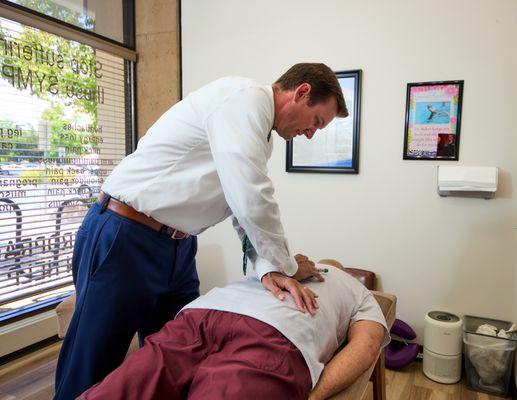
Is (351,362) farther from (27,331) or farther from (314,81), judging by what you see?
(27,331)

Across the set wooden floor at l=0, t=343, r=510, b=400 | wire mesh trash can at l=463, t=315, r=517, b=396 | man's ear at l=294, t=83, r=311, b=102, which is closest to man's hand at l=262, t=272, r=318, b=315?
man's ear at l=294, t=83, r=311, b=102

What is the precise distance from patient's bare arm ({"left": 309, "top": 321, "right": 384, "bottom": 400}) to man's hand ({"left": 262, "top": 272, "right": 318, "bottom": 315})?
0.15m

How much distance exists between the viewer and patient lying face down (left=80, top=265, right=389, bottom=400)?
0.88 meters

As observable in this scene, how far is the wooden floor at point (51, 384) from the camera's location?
195cm

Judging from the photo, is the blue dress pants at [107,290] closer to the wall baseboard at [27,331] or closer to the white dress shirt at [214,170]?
the white dress shirt at [214,170]

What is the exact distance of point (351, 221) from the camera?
243cm

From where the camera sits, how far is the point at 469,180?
79.4 inches

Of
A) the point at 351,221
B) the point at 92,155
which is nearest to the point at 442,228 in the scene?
the point at 351,221

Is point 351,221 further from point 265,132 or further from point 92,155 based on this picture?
point 92,155

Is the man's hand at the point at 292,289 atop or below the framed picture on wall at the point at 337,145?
below

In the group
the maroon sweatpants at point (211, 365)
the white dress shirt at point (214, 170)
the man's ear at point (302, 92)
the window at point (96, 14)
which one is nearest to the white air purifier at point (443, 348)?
the white dress shirt at point (214, 170)

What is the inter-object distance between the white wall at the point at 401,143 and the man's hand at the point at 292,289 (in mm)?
1298

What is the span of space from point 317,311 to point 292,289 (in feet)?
0.31

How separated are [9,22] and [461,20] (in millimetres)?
2403
